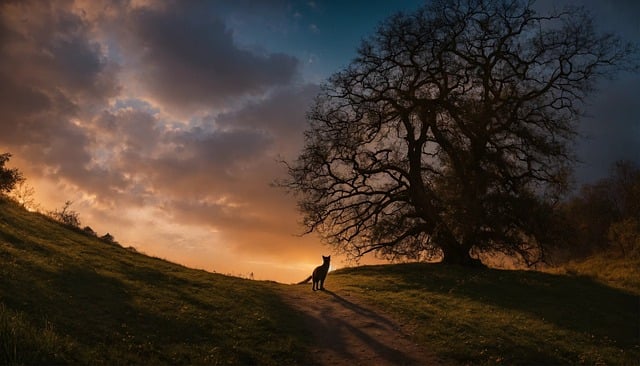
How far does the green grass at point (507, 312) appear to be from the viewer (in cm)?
1623

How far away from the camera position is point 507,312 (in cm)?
2186

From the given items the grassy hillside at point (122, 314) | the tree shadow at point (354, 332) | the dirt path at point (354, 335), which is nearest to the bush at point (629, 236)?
the dirt path at point (354, 335)

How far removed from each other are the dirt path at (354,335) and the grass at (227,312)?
0.63 m

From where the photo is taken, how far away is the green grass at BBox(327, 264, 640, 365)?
1623cm

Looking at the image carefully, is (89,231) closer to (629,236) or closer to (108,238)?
(108,238)

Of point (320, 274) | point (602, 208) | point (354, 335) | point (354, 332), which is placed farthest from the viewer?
point (602, 208)

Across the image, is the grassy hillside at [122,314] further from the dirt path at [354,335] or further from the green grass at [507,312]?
the green grass at [507,312]

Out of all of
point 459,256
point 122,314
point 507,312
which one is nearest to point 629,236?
point 459,256

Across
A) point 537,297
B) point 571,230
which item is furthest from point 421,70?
point 537,297

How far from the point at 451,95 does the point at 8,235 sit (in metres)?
29.8

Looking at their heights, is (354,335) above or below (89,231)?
below

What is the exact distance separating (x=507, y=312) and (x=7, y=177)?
3699 centimetres

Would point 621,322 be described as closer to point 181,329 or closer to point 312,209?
point 181,329

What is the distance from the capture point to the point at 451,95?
35938mm
